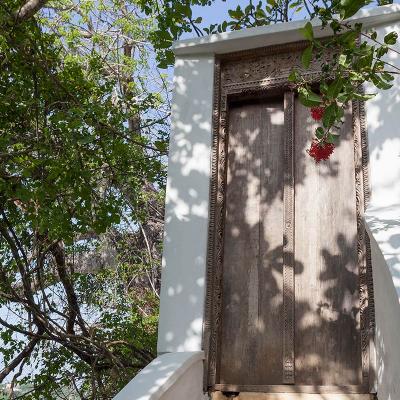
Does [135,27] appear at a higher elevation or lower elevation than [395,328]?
higher

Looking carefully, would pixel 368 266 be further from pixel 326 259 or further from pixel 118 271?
pixel 118 271

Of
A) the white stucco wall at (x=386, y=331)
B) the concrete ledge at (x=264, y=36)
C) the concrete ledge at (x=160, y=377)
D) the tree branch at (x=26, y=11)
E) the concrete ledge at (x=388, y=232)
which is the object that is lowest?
the concrete ledge at (x=160, y=377)

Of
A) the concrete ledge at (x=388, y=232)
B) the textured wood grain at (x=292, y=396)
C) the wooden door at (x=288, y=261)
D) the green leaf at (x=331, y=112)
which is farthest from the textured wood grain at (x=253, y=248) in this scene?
the green leaf at (x=331, y=112)

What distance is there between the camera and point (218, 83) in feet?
15.7

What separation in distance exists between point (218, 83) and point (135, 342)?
4.14m

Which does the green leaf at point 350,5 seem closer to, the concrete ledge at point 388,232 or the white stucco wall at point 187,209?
the concrete ledge at point 388,232

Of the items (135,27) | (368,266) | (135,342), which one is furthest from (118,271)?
(368,266)

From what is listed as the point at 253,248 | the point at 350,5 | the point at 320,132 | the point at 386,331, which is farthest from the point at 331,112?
the point at 253,248

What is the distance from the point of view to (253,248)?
4418 millimetres

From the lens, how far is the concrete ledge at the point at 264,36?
14.1 ft

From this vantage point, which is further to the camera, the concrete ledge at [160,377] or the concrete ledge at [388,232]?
the concrete ledge at [160,377]

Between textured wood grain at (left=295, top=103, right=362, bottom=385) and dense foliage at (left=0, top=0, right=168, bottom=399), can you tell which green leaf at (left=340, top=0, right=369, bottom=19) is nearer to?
textured wood grain at (left=295, top=103, right=362, bottom=385)

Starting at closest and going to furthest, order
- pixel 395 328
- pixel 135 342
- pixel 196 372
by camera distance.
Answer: pixel 395 328 < pixel 196 372 < pixel 135 342

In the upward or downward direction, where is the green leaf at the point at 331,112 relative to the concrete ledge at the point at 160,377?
upward
